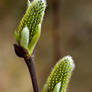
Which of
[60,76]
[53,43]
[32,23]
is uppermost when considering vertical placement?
[53,43]

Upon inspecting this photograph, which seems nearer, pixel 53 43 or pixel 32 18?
pixel 32 18

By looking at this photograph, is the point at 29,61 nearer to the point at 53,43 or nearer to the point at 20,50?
the point at 20,50

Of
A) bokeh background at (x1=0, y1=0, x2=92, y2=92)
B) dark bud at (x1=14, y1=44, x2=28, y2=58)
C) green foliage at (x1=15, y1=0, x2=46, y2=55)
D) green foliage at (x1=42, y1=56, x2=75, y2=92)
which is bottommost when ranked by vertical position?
green foliage at (x1=42, y1=56, x2=75, y2=92)

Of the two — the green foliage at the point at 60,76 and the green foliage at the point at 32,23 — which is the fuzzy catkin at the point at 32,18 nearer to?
the green foliage at the point at 32,23

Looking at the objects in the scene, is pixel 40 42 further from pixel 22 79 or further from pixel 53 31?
pixel 22 79

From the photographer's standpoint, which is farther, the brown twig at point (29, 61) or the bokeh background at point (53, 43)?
the bokeh background at point (53, 43)

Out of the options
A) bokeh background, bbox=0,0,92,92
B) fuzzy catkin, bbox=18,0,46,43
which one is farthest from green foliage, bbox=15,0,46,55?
bokeh background, bbox=0,0,92,92

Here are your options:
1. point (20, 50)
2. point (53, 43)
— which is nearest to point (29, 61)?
point (20, 50)

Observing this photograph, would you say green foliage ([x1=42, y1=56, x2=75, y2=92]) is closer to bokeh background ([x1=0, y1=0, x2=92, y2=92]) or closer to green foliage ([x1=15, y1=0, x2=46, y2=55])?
green foliage ([x1=15, y1=0, x2=46, y2=55])

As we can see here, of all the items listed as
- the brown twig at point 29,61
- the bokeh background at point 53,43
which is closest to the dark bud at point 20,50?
the brown twig at point 29,61
